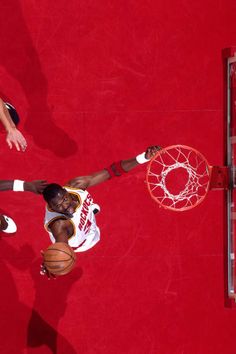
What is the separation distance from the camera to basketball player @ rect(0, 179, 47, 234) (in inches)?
165

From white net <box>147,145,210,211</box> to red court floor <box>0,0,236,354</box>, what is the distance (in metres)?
0.16

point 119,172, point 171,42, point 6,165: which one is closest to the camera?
point 119,172

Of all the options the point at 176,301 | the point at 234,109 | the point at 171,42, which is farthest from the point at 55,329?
the point at 171,42

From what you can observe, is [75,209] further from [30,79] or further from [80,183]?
[30,79]

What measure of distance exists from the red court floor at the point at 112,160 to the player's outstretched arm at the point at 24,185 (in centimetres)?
56

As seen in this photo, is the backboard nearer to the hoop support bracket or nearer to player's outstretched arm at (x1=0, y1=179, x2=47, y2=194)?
the hoop support bracket

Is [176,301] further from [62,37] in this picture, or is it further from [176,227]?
[62,37]

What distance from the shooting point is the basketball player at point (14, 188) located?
13.8ft

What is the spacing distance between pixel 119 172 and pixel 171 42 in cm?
200

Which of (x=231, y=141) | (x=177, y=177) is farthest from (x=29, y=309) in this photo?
(x=231, y=141)

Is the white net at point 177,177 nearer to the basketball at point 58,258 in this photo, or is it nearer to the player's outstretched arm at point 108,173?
the player's outstretched arm at point 108,173

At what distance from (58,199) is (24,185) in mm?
778

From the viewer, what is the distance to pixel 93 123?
198 inches

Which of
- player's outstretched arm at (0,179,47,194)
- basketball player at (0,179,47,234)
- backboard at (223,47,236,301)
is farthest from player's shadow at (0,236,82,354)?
backboard at (223,47,236,301)
